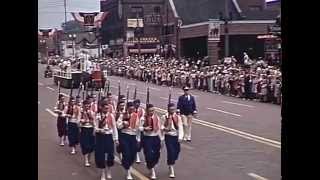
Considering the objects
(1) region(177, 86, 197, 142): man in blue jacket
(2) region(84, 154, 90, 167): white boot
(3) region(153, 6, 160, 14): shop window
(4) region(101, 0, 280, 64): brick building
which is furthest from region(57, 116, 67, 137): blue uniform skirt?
(3) region(153, 6, 160, 14): shop window

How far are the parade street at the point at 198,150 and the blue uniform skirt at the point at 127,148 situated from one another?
153 millimetres

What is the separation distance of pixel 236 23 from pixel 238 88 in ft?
23.3

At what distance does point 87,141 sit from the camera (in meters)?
6.58

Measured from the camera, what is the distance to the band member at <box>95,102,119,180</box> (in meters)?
6.05

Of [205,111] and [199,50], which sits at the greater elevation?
[199,50]

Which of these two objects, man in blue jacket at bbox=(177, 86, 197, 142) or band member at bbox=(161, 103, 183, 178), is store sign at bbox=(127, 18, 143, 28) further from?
man in blue jacket at bbox=(177, 86, 197, 142)

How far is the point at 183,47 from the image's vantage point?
283 inches

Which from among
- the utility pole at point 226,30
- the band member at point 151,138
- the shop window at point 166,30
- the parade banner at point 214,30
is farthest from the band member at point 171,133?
the utility pole at point 226,30

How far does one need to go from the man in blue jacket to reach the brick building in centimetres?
66

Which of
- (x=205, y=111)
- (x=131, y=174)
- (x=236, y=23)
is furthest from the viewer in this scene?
(x=205, y=111)

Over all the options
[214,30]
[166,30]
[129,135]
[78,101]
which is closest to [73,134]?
[78,101]
